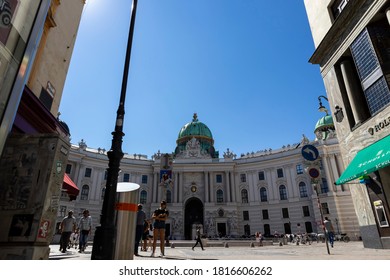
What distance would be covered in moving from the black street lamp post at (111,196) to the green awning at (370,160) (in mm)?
8443

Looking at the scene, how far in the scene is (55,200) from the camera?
4.27 metres

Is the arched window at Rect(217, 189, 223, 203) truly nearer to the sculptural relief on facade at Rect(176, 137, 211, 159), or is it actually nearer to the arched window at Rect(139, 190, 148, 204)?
the sculptural relief on facade at Rect(176, 137, 211, 159)

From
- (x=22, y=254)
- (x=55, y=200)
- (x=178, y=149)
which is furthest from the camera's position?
(x=178, y=149)

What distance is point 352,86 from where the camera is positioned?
487 inches

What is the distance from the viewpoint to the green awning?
27.8ft

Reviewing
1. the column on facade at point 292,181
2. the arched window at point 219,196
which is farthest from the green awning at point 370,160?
the arched window at point 219,196

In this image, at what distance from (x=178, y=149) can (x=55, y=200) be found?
Result: 5461 centimetres

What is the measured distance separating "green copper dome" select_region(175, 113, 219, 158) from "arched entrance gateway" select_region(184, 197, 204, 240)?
39.0ft

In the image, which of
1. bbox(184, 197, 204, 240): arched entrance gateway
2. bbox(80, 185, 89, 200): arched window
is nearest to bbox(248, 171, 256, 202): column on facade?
bbox(184, 197, 204, 240): arched entrance gateway

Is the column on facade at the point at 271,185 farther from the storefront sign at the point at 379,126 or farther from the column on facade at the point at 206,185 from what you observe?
the storefront sign at the point at 379,126


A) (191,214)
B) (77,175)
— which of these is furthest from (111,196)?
(191,214)
